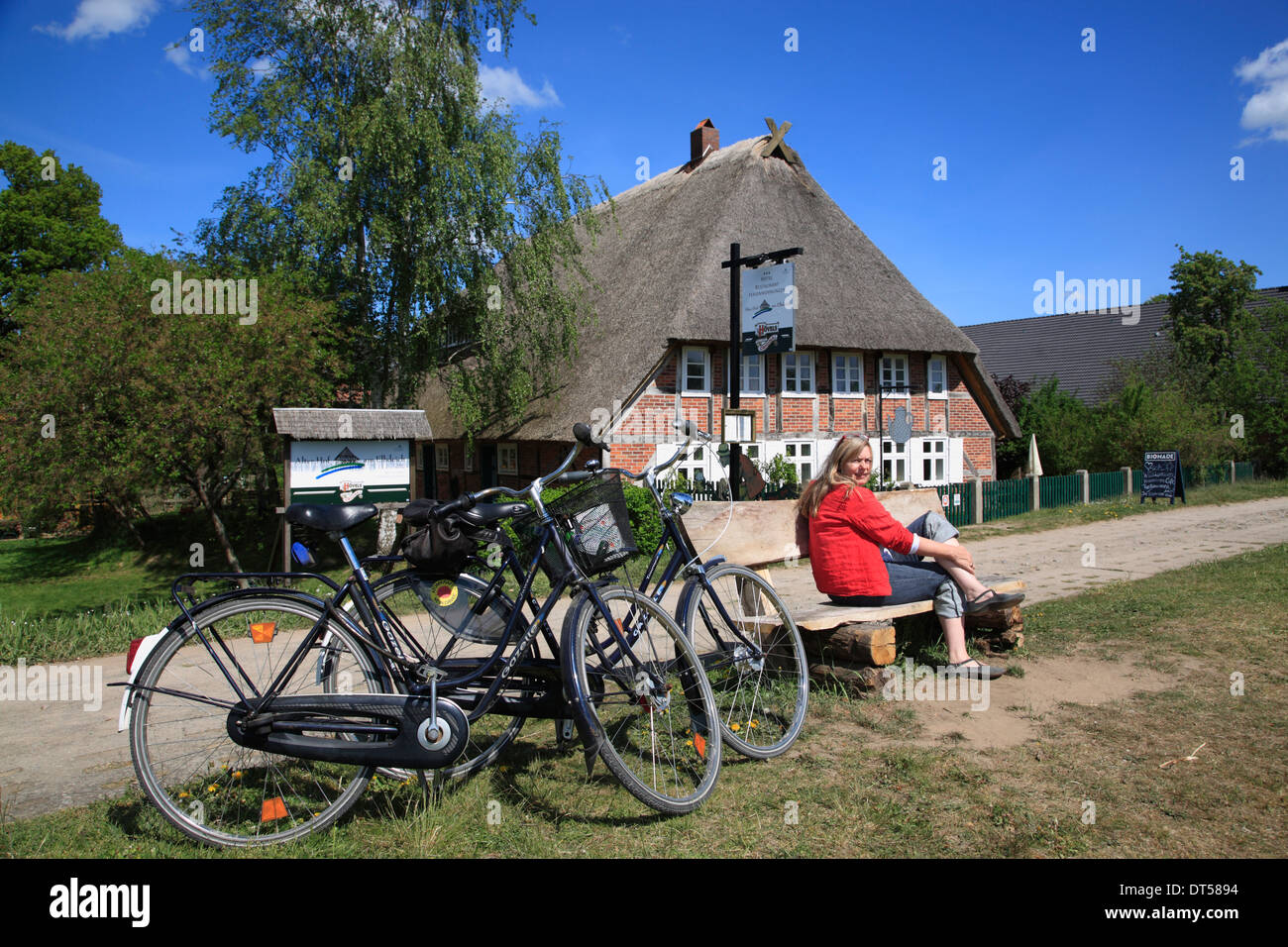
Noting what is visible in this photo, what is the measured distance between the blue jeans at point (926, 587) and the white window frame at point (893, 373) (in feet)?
55.6

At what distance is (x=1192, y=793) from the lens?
3477 millimetres

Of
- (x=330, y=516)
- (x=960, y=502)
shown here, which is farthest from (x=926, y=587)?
(x=960, y=502)

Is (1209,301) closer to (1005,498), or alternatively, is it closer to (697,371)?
(1005,498)

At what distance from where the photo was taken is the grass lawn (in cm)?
310

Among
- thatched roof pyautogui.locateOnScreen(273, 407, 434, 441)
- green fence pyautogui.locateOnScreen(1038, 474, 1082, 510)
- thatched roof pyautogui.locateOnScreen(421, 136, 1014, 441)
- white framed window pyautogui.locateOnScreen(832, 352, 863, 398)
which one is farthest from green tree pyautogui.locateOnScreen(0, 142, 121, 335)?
green fence pyautogui.locateOnScreen(1038, 474, 1082, 510)

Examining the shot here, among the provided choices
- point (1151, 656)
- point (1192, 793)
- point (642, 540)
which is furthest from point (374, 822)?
point (642, 540)

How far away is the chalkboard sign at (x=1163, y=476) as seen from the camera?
19.2 metres

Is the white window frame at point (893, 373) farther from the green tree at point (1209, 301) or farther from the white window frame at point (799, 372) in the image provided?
the green tree at point (1209, 301)

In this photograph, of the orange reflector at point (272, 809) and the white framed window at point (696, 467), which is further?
the white framed window at point (696, 467)

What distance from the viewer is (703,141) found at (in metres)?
26.2

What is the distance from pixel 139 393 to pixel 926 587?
9881 millimetres

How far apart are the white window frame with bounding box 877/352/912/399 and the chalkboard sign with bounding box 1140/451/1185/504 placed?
18.6ft

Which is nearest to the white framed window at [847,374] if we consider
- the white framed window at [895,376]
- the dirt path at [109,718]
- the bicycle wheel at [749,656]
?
the white framed window at [895,376]

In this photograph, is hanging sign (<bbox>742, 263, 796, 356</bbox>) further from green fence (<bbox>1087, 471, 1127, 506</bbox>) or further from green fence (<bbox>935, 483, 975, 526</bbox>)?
green fence (<bbox>1087, 471, 1127, 506</bbox>)
